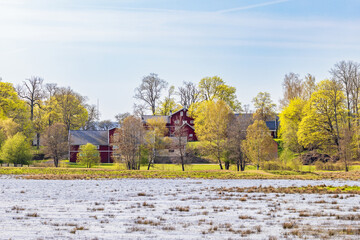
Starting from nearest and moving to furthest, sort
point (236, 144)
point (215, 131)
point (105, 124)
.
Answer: point (236, 144) → point (215, 131) → point (105, 124)

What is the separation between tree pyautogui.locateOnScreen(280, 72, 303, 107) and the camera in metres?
100

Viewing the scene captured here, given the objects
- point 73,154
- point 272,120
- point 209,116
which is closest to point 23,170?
point 209,116

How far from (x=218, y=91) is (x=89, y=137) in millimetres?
30132

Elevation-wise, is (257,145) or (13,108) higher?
(13,108)

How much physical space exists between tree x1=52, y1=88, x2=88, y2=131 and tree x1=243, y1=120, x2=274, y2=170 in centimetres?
4948

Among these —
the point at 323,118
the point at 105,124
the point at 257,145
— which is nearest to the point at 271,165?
the point at 257,145

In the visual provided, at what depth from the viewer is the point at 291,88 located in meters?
101

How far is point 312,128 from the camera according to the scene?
7162 centimetres

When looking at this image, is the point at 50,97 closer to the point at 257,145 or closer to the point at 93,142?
the point at 93,142

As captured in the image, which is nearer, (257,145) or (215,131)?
(257,145)

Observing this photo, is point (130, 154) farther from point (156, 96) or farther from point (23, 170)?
point (156, 96)

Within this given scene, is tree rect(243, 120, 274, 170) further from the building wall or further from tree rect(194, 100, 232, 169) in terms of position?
the building wall

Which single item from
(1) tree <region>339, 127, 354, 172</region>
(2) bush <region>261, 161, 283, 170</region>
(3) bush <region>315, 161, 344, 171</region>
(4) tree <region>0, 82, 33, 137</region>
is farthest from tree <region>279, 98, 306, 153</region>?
(4) tree <region>0, 82, 33, 137</region>

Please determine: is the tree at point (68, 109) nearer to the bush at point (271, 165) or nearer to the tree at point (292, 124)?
the tree at point (292, 124)
